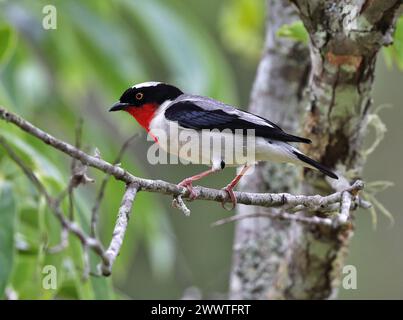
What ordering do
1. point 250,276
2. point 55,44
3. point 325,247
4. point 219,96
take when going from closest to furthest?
1. point 325,247
2. point 250,276
3. point 219,96
4. point 55,44

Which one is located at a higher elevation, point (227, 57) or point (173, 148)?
point (227, 57)

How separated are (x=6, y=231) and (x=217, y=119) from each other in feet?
4.04

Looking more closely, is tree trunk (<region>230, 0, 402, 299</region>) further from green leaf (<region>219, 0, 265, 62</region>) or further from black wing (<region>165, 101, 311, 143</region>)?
green leaf (<region>219, 0, 265, 62</region>)

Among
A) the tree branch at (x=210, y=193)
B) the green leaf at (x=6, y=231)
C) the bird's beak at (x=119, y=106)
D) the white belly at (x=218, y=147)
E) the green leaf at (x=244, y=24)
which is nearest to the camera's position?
the tree branch at (x=210, y=193)

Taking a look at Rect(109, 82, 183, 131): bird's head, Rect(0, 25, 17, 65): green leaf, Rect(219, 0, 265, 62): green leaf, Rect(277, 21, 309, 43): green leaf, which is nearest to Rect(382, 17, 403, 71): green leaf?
Rect(277, 21, 309, 43): green leaf

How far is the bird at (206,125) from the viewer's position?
154 inches

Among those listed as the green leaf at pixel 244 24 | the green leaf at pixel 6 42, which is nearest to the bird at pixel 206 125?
the green leaf at pixel 6 42

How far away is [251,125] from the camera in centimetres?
403

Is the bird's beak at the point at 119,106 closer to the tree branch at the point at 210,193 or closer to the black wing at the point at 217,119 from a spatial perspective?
the black wing at the point at 217,119

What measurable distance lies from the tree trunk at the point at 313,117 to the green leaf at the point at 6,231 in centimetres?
149

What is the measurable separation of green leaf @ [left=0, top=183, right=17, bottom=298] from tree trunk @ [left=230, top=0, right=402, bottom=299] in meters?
1.49

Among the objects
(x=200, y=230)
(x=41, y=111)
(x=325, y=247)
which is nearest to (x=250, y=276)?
(x=325, y=247)

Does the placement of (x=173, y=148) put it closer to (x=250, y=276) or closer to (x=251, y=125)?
(x=251, y=125)

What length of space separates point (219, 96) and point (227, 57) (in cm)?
655
